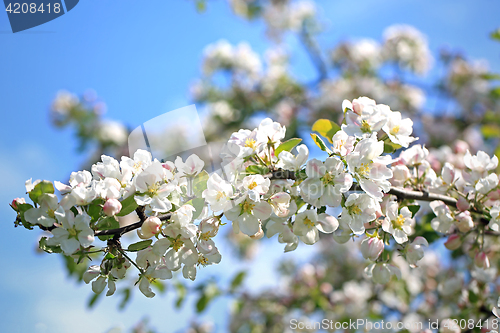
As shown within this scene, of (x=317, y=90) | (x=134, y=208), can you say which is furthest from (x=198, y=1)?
(x=317, y=90)

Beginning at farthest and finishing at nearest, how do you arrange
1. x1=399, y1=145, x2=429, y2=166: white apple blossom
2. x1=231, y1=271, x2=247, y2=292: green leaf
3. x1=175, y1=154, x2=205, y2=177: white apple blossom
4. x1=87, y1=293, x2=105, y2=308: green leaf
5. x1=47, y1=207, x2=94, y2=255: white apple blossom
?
x1=231, y1=271, x2=247, y2=292: green leaf → x1=87, y1=293, x2=105, y2=308: green leaf → x1=399, y1=145, x2=429, y2=166: white apple blossom → x1=175, y1=154, x2=205, y2=177: white apple blossom → x1=47, y1=207, x2=94, y2=255: white apple blossom

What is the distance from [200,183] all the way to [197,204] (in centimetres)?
5

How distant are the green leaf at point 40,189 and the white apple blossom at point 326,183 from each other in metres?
0.56

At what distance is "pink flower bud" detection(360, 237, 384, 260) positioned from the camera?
93cm

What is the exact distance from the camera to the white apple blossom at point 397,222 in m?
0.94

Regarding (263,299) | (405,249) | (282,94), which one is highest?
(405,249)

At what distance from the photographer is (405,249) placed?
1.01m

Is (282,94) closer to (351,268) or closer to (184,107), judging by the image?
(351,268)

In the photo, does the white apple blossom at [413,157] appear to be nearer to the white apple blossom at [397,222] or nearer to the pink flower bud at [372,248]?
the white apple blossom at [397,222]

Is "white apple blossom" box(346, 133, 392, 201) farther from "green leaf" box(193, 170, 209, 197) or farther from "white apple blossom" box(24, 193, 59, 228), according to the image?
"white apple blossom" box(24, 193, 59, 228)

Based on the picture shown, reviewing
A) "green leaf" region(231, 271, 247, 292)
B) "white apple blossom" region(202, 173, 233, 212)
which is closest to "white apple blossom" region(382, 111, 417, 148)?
"white apple blossom" region(202, 173, 233, 212)

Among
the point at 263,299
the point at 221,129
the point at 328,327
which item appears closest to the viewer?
the point at 328,327

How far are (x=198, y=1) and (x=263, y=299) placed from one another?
2.69 metres

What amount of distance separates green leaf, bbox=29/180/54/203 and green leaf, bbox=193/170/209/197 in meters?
0.31
